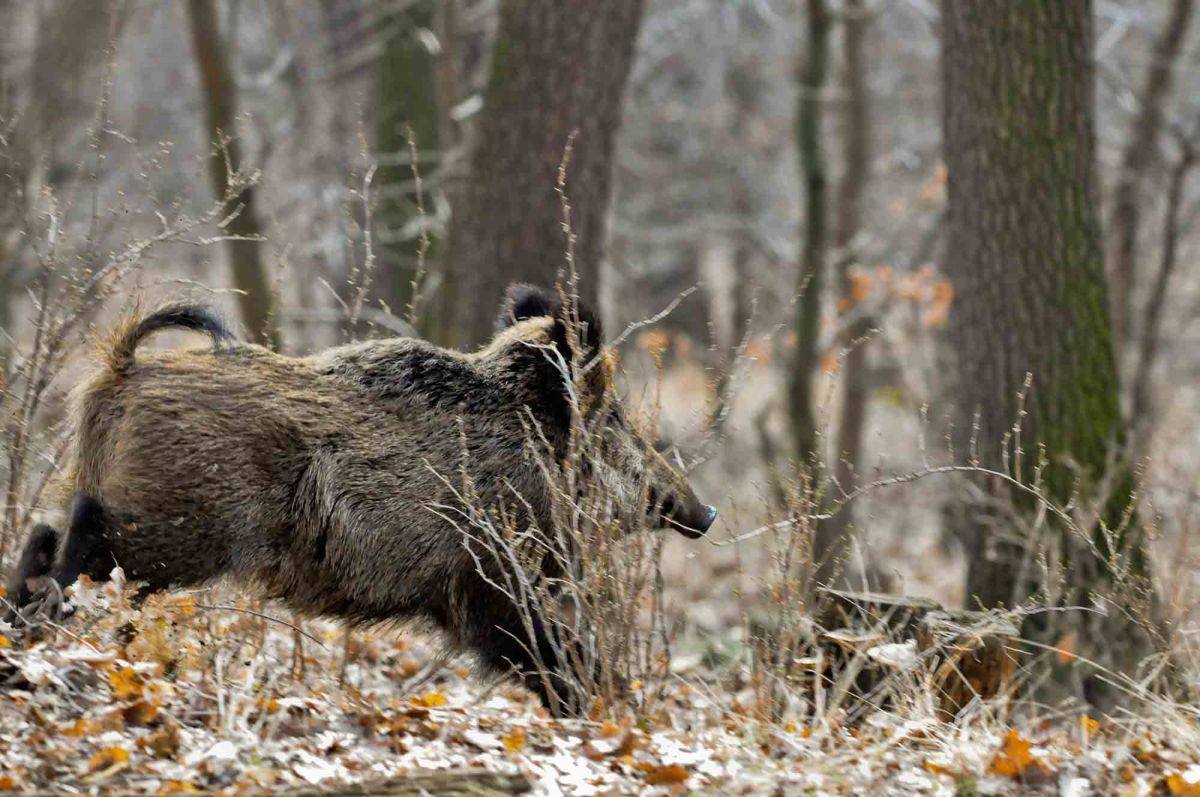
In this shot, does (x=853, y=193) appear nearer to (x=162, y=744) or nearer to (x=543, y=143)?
(x=543, y=143)

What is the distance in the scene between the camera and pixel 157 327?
5.58m

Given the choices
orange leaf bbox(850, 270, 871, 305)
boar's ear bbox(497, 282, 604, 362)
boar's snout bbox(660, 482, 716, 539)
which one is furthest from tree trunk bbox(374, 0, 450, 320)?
boar's snout bbox(660, 482, 716, 539)

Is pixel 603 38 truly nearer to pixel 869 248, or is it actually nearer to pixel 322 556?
pixel 322 556

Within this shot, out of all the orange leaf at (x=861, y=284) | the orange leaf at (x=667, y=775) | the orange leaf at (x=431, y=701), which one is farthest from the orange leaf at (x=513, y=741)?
the orange leaf at (x=861, y=284)

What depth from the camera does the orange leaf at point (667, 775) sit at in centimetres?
458

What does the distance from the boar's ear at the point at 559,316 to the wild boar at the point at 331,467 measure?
0.07 feet

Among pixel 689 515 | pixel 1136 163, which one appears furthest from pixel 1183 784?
pixel 1136 163

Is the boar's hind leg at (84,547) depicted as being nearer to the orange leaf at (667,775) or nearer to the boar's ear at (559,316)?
the boar's ear at (559,316)

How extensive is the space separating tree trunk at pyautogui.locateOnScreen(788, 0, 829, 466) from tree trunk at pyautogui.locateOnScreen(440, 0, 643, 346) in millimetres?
5038

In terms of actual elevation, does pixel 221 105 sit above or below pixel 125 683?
above

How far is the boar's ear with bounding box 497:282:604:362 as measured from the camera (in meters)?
5.68

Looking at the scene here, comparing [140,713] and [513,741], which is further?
[513,741]

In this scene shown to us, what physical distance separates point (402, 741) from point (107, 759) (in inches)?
39.8

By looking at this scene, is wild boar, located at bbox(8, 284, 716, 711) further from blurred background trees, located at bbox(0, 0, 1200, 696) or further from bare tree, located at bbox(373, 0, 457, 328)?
bare tree, located at bbox(373, 0, 457, 328)
